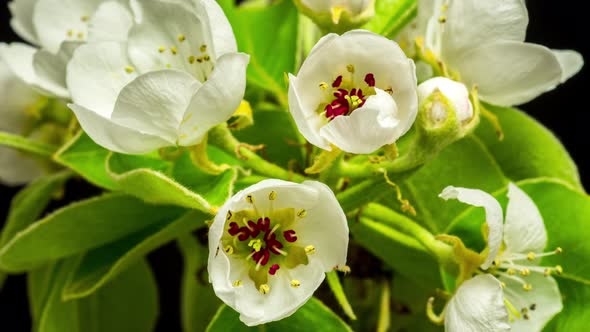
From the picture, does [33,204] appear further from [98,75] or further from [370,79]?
[370,79]

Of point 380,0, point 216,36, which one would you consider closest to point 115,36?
point 216,36

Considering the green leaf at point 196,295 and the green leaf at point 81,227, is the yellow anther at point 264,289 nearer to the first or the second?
the green leaf at point 81,227

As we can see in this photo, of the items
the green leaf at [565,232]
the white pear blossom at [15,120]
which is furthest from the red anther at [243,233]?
the white pear blossom at [15,120]

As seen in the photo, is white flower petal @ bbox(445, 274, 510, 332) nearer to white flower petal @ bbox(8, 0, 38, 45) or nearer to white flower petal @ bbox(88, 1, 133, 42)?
white flower petal @ bbox(88, 1, 133, 42)

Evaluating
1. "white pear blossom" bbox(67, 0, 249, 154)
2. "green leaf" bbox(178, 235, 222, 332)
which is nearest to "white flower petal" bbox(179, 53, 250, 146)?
"white pear blossom" bbox(67, 0, 249, 154)

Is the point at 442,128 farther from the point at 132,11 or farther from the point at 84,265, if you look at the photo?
the point at 84,265

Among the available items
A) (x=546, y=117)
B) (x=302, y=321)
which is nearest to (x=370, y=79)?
(x=302, y=321)
